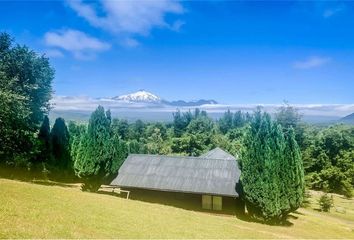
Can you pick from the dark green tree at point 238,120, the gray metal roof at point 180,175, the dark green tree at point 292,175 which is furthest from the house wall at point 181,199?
the dark green tree at point 238,120

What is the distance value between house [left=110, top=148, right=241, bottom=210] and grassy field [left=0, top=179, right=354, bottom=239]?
3503mm

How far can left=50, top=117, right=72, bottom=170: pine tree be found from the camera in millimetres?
53969

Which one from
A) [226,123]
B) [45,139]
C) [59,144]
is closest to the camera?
[45,139]

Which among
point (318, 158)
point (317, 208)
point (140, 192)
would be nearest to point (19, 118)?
point (140, 192)

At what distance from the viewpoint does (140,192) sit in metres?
39.7

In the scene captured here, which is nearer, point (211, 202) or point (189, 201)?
point (211, 202)

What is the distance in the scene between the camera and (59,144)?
5450 centimetres

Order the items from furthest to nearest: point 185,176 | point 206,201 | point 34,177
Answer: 1. point 34,177
2. point 185,176
3. point 206,201

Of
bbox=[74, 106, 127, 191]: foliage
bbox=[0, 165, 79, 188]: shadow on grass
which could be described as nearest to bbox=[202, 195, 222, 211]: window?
bbox=[74, 106, 127, 191]: foliage

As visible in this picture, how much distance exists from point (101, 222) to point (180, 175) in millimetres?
18532

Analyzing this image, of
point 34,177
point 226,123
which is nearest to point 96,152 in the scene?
point 34,177

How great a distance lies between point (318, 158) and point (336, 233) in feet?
171

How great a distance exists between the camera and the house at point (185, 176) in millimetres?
36562

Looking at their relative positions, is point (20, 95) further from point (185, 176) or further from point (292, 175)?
point (292, 175)
